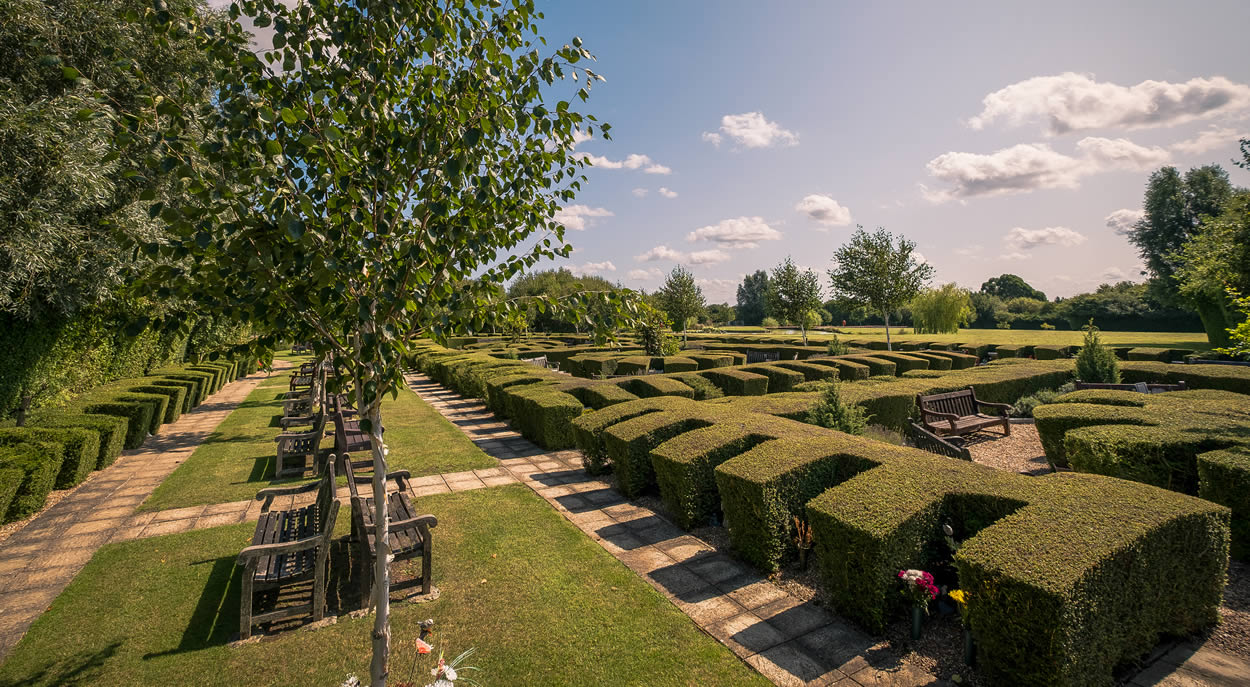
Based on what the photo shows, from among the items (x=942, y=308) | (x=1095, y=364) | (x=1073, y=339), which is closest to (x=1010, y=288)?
(x=942, y=308)

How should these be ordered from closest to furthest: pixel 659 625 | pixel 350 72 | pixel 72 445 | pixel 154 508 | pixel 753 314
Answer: pixel 350 72 < pixel 659 625 < pixel 154 508 < pixel 72 445 < pixel 753 314

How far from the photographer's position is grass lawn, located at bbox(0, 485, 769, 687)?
381cm

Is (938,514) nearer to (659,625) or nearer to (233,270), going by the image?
(659,625)

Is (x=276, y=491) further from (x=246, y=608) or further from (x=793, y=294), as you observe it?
(x=793, y=294)

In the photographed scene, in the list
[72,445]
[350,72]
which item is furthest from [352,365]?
[72,445]

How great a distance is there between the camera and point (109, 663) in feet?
12.8

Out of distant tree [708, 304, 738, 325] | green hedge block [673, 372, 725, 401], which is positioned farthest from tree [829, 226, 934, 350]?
distant tree [708, 304, 738, 325]

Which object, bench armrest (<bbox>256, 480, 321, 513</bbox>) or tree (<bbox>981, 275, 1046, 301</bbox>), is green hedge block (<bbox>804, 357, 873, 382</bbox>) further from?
tree (<bbox>981, 275, 1046, 301</bbox>)

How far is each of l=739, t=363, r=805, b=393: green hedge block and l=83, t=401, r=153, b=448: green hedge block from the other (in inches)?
539

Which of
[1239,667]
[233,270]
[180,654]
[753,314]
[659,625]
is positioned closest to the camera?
[233,270]

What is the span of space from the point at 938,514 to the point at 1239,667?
200 centimetres

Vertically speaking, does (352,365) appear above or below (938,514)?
above

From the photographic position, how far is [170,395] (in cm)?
1245

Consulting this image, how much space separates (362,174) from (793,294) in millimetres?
33229
